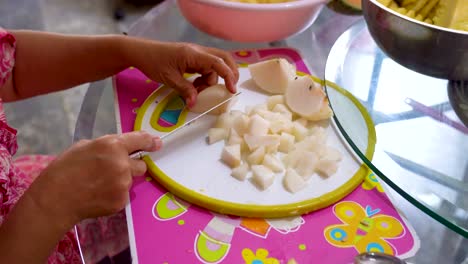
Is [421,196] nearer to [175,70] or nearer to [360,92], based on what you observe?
[360,92]

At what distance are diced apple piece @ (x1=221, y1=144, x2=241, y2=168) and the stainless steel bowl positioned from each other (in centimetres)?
24

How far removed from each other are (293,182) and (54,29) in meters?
1.83

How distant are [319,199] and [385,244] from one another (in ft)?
0.31

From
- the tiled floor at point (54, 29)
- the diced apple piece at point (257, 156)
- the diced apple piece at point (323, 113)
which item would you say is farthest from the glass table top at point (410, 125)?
the tiled floor at point (54, 29)

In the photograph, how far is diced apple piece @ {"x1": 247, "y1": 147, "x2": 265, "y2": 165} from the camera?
667 millimetres

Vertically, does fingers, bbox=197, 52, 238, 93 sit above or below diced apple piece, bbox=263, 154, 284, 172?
above

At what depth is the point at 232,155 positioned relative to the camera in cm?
66

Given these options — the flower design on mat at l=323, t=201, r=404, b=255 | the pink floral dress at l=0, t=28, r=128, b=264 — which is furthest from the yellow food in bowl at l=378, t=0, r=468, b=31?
the pink floral dress at l=0, t=28, r=128, b=264

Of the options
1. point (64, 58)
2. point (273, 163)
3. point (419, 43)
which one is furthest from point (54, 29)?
point (419, 43)

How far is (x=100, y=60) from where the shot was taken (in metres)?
0.84

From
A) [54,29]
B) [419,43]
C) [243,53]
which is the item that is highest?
[419,43]

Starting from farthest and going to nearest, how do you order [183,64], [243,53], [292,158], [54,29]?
1. [54,29]
2. [243,53]
3. [183,64]
4. [292,158]

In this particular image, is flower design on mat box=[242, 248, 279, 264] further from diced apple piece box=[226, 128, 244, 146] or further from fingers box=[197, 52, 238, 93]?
fingers box=[197, 52, 238, 93]

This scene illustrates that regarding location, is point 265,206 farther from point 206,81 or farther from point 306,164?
point 206,81
